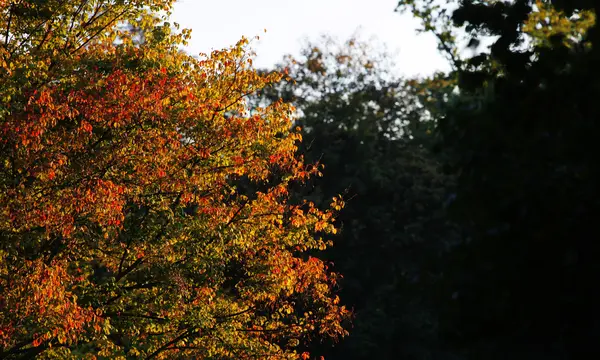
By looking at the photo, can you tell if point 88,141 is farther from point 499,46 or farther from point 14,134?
point 499,46

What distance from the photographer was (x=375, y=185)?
56.7 metres

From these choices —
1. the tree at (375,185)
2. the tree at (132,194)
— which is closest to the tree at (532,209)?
the tree at (132,194)

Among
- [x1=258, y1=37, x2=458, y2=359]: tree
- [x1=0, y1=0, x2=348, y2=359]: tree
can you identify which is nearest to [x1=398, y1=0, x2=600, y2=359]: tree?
[x1=0, y1=0, x2=348, y2=359]: tree

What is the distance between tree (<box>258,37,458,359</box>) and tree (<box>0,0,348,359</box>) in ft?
102

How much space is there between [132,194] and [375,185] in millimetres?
38184

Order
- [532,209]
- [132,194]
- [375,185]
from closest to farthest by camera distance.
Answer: [532,209], [132,194], [375,185]

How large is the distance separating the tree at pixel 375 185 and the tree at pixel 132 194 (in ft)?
102

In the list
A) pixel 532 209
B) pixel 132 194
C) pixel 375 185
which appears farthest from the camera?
pixel 375 185

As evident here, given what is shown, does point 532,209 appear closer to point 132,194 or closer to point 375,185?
point 132,194

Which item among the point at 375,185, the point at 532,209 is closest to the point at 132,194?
the point at 532,209

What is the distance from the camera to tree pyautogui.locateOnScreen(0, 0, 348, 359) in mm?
17344

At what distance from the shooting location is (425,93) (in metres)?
58.3

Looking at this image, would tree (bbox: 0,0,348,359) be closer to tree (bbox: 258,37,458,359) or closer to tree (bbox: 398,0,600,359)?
tree (bbox: 398,0,600,359)

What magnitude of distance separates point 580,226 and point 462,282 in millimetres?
1772
